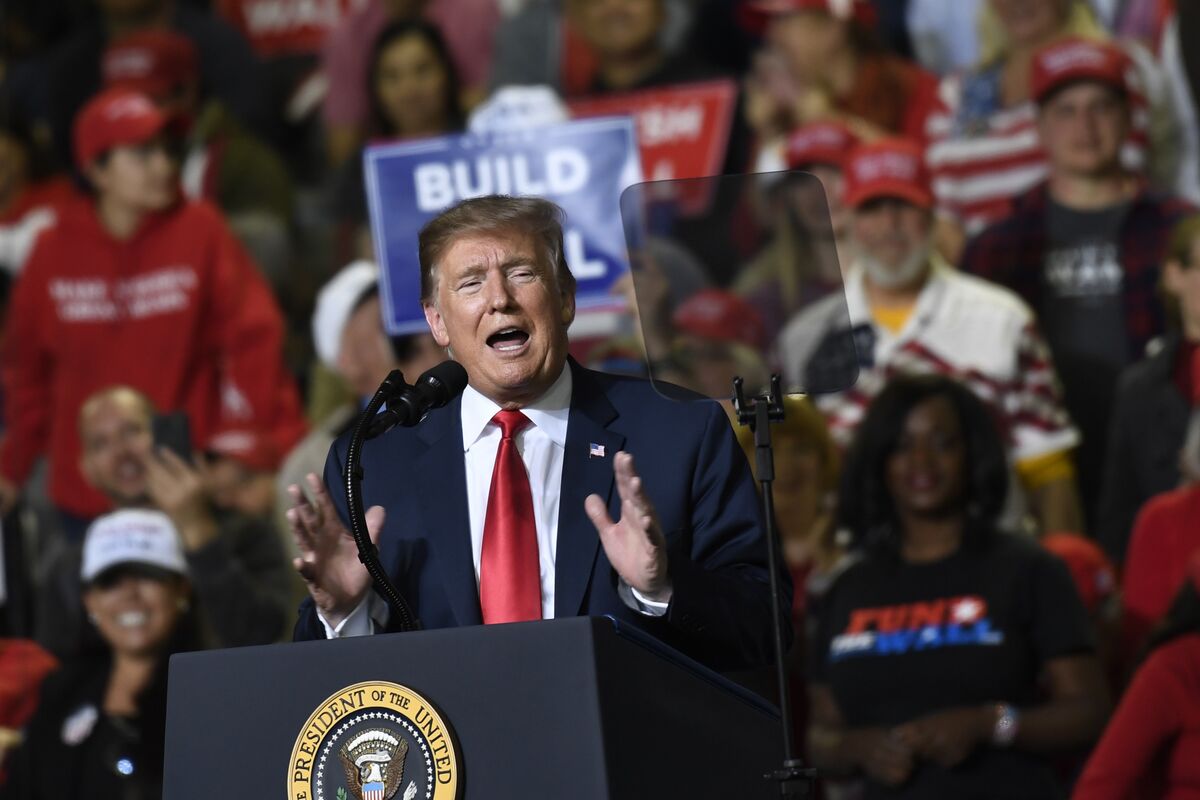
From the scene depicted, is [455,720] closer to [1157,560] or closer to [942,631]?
[942,631]

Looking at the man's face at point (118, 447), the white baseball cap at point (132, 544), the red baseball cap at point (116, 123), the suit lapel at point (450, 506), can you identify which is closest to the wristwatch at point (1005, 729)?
the suit lapel at point (450, 506)

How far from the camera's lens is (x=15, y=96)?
7316 millimetres

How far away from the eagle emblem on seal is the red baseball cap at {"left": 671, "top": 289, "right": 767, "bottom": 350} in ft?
4.05

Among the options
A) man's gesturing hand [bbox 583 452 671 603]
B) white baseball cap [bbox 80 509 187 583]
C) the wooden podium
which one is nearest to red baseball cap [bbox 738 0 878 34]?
white baseball cap [bbox 80 509 187 583]

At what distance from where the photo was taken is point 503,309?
8.31ft

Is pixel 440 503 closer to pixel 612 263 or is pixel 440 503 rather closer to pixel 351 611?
pixel 351 611

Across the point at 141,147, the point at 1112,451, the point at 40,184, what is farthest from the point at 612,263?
the point at 40,184

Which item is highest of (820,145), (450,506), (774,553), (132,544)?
(820,145)

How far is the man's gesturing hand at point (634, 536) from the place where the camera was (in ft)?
7.45

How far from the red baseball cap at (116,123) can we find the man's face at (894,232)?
2.39m

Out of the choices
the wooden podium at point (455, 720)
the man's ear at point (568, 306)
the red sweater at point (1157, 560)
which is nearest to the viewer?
the wooden podium at point (455, 720)

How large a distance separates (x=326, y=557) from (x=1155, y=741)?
81.5 inches

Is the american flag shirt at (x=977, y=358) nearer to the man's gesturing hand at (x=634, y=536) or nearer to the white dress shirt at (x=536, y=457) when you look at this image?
the white dress shirt at (x=536, y=457)

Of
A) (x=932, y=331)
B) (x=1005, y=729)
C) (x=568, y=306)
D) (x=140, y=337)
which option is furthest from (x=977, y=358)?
(x=568, y=306)
